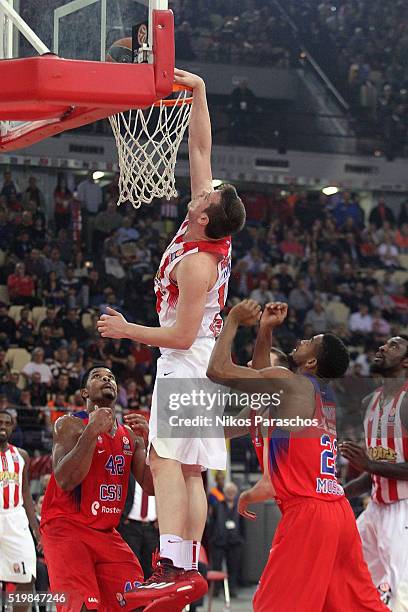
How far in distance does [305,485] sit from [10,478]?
4907 mm

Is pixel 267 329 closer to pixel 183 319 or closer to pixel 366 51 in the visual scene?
pixel 183 319

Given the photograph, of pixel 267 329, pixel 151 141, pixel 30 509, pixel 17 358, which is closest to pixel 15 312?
pixel 17 358

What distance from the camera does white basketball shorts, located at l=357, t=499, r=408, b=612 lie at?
7.03 meters

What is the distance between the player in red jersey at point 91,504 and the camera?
6586mm

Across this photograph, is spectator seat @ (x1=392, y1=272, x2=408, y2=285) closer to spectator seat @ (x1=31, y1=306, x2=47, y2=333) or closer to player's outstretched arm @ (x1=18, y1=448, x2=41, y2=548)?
spectator seat @ (x1=31, y1=306, x2=47, y2=333)

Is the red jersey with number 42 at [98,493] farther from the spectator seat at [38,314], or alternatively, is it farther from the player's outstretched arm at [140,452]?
the spectator seat at [38,314]

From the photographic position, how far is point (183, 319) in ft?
18.8

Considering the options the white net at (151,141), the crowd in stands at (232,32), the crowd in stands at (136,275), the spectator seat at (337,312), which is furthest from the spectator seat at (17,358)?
the white net at (151,141)

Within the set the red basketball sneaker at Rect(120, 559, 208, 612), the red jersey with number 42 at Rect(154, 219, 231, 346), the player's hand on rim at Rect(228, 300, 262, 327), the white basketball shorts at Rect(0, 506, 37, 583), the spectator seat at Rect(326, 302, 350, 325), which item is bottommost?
the white basketball shorts at Rect(0, 506, 37, 583)

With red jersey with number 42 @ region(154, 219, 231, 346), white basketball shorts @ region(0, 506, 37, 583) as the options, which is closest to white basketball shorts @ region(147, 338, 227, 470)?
red jersey with number 42 @ region(154, 219, 231, 346)

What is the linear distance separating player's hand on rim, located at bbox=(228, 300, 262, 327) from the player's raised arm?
880 mm

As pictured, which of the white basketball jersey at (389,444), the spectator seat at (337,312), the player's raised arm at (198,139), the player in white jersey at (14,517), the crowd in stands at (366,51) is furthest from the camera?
the crowd in stands at (366,51)

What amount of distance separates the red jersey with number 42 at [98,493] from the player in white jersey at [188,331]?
1.09 m

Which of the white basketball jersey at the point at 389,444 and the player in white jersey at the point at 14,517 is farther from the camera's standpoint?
the player in white jersey at the point at 14,517
